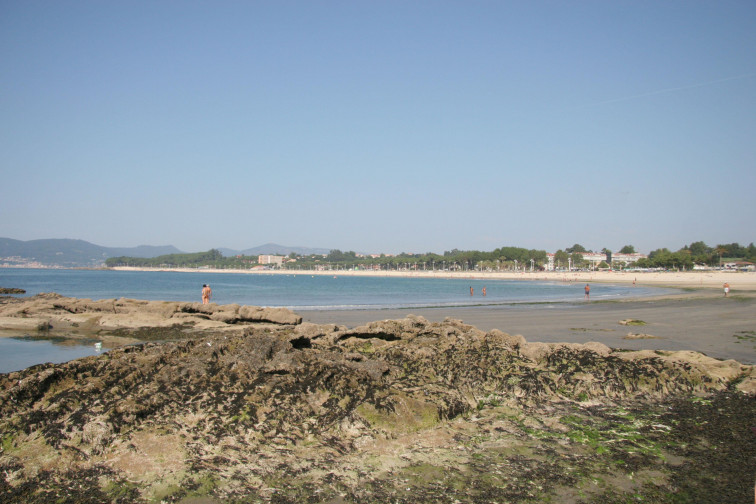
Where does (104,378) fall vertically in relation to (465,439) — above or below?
above

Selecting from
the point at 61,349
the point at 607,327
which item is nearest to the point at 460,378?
the point at 61,349

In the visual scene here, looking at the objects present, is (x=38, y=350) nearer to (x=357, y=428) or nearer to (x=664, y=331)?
(x=357, y=428)

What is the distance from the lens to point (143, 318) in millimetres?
14758

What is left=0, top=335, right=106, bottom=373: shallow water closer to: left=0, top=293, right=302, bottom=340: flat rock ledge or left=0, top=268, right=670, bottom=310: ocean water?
left=0, top=293, right=302, bottom=340: flat rock ledge

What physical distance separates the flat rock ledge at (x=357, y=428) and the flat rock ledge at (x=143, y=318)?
6.58 m

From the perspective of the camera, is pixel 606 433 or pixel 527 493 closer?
pixel 527 493

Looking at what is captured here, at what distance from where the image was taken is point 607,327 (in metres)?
19.0

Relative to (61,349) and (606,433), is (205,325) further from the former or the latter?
(606,433)

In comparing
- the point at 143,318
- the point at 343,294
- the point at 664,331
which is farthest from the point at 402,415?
the point at 343,294

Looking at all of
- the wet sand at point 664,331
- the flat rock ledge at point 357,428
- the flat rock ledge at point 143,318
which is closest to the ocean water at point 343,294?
the wet sand at point 664,331

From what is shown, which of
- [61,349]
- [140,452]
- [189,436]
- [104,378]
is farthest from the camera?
[61,349]

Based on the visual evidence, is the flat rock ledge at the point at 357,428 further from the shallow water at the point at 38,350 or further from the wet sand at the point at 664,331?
the wet sand at the point at 664,331

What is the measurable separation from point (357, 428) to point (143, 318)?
11.6 metres

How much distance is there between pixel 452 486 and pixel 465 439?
1.15 m
